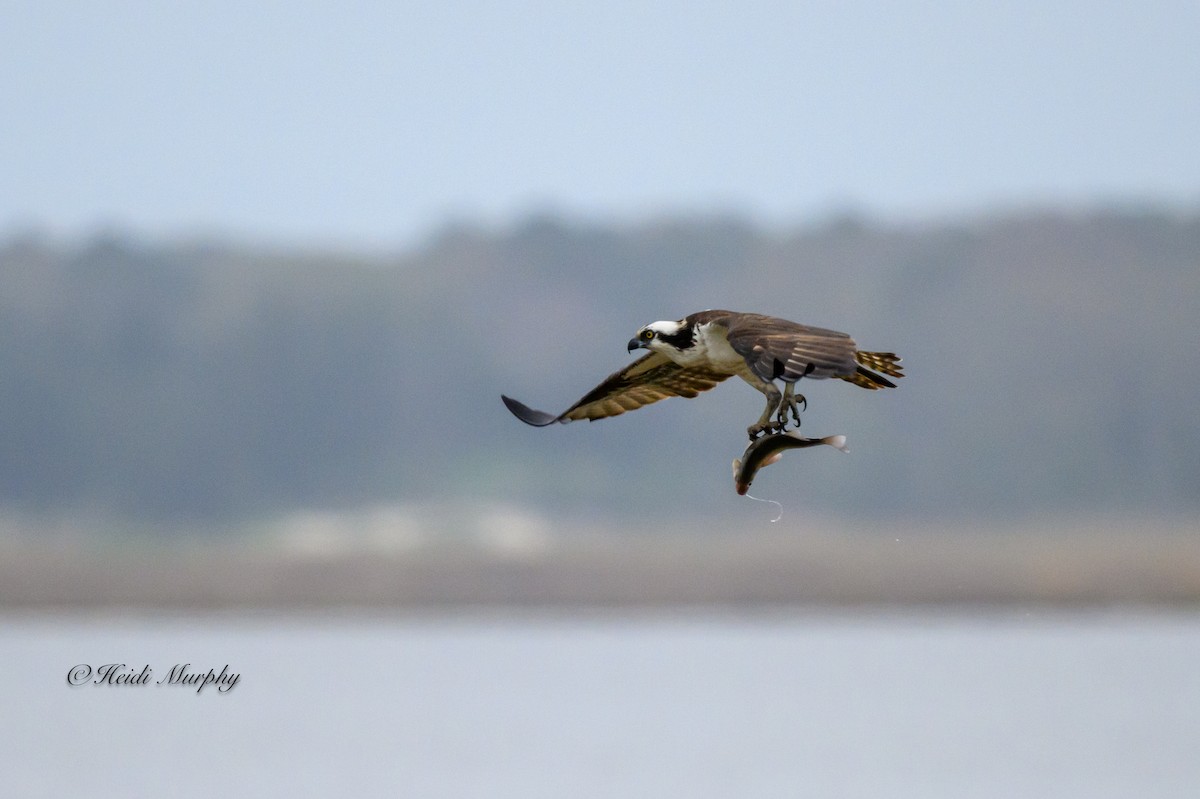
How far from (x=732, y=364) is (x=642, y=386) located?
1.20 metres

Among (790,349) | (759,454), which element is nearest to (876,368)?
(759,454)

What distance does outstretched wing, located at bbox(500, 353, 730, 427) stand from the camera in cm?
1086

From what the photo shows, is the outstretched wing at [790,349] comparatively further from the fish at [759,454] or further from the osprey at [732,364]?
the fish at [759,454]

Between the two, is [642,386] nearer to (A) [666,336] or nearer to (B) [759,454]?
(A) [666,336]

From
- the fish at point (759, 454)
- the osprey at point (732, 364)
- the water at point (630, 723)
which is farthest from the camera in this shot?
the water at point (630, 723)

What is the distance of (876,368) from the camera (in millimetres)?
10523

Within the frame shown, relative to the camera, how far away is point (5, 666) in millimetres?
55438

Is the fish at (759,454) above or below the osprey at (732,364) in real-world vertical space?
below

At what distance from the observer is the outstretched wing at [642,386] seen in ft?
35.6

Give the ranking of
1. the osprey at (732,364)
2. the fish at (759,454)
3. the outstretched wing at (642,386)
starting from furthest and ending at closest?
the outstretched wing at (642,386) < the fish at (759,454) < the osprey at (732,364)

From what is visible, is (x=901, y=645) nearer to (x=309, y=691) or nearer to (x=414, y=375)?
(x=309, y=691)

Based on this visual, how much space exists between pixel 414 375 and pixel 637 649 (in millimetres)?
22045

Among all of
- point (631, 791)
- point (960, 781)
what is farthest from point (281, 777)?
point (960, 781)

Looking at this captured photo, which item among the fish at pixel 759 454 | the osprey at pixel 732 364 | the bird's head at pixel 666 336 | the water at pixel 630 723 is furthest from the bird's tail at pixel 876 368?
the water at pixel 630 723
